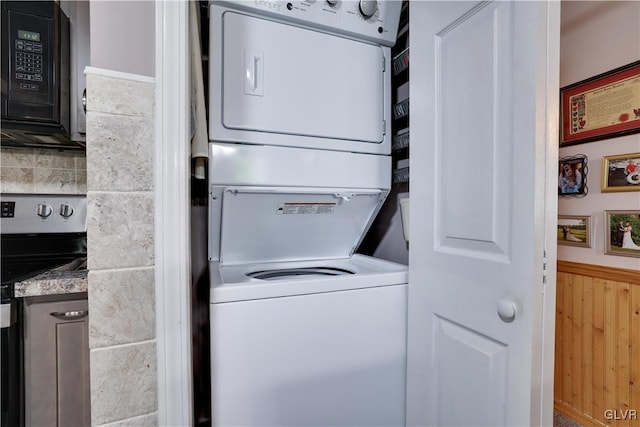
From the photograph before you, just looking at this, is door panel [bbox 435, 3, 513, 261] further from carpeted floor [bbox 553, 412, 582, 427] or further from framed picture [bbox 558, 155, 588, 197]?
carpeted floor [bbox 553, 412, 582, 427]

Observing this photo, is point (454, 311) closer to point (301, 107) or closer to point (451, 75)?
point (451, 75)

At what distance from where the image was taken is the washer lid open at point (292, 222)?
1421 millimetres

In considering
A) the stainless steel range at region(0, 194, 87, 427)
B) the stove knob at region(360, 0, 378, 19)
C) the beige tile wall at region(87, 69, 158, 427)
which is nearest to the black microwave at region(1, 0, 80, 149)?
the stainless steel range at region(0, 194, 87, 427)

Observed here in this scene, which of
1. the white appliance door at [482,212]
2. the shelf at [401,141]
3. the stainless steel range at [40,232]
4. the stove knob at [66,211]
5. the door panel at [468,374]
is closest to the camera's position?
the white appliance door at [482,212]

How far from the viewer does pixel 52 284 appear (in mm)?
1026

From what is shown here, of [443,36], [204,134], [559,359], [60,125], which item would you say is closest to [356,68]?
[443,36]

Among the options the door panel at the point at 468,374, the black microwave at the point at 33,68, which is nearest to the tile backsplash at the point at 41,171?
the black microwave at the point at 33,68

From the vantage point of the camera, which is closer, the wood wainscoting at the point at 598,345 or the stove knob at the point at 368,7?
the stove knob at the point at 368,7

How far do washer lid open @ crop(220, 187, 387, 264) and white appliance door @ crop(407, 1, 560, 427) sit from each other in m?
0.42

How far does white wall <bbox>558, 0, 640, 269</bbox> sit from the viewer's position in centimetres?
187

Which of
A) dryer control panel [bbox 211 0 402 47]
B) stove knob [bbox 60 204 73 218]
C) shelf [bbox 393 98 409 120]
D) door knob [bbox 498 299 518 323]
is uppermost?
dryer control panel [bbox 211 0 402 47]

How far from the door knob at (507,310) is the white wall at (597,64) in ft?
5.49

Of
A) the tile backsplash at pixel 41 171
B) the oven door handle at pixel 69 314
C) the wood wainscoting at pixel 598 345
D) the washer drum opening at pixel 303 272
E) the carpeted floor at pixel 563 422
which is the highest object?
the tile backsplash at pixel 41 171

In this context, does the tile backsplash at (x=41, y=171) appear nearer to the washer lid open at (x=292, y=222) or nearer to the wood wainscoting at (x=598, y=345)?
the washer lid open at (x=292, y=222)
